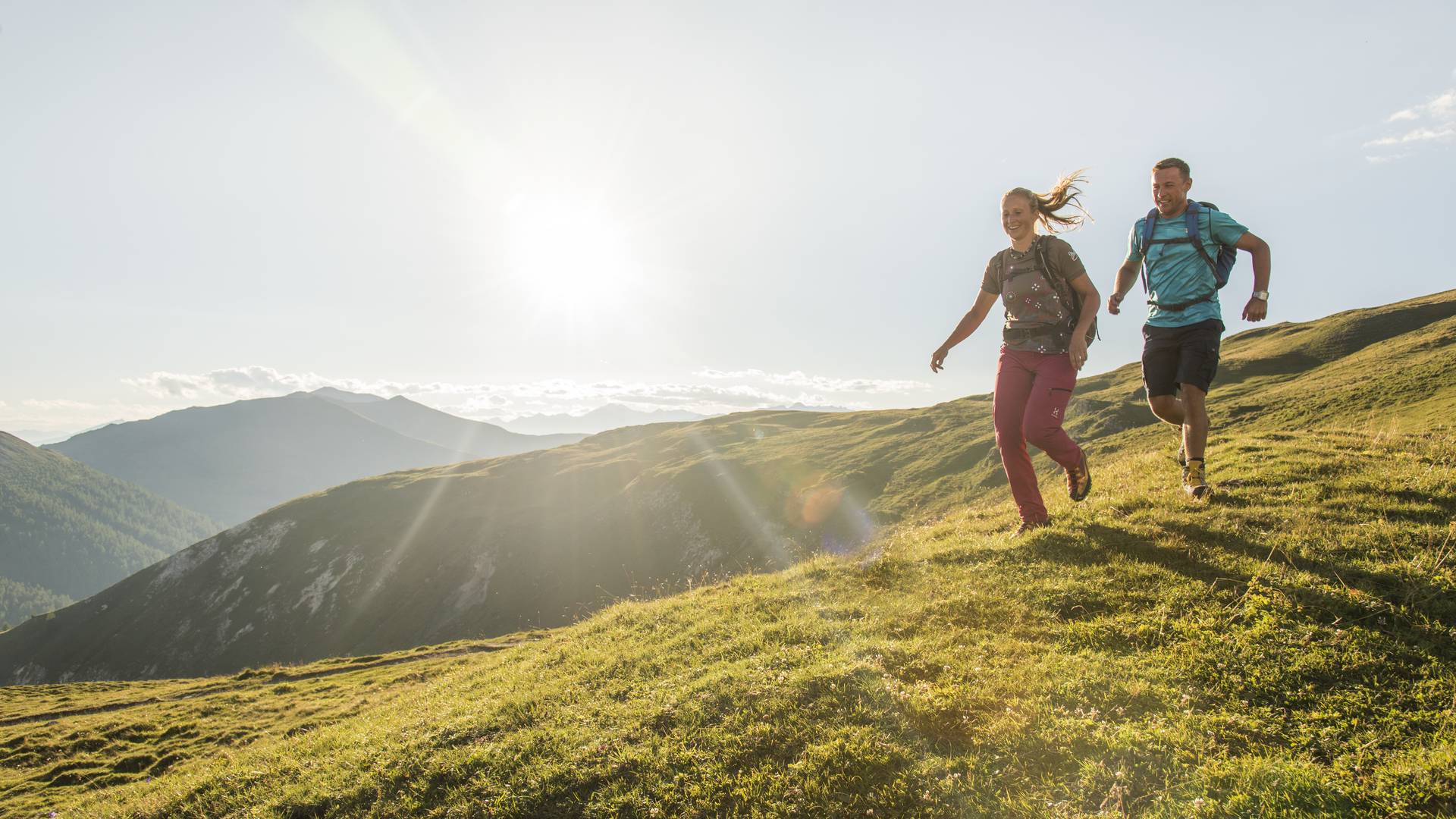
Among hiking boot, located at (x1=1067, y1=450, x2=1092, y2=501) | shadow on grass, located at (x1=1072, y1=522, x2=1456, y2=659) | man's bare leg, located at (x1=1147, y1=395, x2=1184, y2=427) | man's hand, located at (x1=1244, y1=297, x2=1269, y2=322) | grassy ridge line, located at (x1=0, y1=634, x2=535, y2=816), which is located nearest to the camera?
shadow on grass, located at (x1=1072, y1=522, x2=1456, y2=659)

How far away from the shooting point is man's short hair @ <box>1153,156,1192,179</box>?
8281 mm

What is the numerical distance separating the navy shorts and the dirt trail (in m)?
37.0

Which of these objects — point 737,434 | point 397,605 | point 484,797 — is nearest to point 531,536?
point 397,605

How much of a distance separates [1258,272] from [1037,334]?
2765 mm

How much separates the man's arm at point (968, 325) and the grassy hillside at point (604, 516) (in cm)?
2820

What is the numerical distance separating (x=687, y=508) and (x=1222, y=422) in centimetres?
5709

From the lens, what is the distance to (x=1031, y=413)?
8445 mm

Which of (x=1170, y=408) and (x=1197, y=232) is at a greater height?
(x=1197, y=232)

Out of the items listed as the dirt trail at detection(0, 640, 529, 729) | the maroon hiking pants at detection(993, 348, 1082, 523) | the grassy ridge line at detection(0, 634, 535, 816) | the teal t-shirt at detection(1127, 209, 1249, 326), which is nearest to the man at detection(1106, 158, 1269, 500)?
the teal t-shirt at detection(1127, 209, 1249, 326)

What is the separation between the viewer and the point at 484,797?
618 cm

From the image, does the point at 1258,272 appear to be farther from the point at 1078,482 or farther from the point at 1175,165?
the point at 1078,482

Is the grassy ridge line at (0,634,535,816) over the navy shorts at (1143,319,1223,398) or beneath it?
beneath

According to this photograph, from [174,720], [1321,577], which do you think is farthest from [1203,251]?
[174,720]

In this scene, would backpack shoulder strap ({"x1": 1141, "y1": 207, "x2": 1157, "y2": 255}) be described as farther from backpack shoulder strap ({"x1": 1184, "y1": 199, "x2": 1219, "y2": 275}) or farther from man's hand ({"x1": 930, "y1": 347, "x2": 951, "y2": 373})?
man's hand ({"x1": 930, "y1": 347, "x2": 951, "y2": 373})
